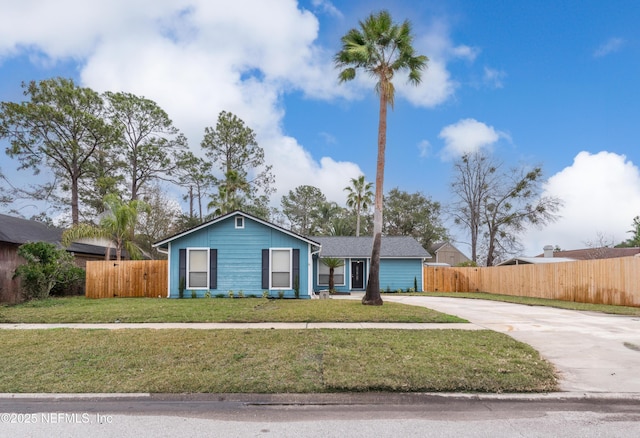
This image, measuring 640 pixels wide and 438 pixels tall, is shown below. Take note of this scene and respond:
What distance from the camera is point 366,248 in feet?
82.5

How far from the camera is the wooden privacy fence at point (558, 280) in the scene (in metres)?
15.2

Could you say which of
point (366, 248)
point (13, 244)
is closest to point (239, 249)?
point (13, 244)

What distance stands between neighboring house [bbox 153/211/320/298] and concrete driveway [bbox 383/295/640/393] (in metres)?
7.28

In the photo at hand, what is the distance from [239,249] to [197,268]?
1923 millimetres

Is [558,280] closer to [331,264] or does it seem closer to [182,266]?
[331,264]

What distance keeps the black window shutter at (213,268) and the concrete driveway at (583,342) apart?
978 cm

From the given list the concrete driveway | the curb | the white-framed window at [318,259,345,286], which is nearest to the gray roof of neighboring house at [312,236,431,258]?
the white-framed window at [318,259,345,286]

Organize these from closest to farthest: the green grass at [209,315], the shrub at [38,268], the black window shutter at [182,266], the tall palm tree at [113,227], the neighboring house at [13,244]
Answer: the green grass at [209,315]
the shrub at [38,268]
the neighboring house at [13,244]
the black window shutter at [182,266]
the tall palm tree at [113,227]

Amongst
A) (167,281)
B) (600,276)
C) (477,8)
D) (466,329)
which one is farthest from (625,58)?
(167,281)

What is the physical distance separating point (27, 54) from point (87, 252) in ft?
34.7

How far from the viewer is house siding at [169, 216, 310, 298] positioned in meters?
16.8

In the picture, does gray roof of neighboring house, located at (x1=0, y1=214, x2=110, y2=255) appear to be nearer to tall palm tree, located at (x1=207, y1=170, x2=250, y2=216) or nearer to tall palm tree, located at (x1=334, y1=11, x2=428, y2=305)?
tall palm tree, located at (x1=207, y1=170, x2=250, y2=216)

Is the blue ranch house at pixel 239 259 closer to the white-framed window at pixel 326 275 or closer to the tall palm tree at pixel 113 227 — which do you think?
the tall palm tree at pixel 113 227

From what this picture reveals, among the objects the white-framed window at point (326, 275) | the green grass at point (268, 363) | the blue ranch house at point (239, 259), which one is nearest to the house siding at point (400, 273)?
the white-framed window at point (326, 275)
